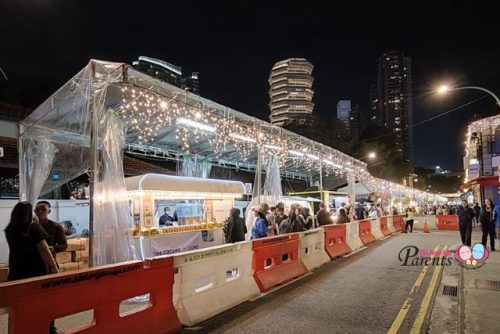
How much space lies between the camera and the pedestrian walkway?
5836mm

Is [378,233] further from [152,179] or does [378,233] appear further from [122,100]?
[122,100]

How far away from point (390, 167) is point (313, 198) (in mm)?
43155

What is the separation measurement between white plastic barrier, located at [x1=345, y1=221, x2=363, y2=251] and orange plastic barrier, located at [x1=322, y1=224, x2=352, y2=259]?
0.50 m

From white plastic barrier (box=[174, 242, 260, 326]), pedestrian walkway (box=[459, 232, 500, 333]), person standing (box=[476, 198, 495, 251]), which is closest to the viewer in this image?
pedestrian walkway (box=[459, 232, 500, 333])

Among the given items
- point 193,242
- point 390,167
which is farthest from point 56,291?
point 390,167

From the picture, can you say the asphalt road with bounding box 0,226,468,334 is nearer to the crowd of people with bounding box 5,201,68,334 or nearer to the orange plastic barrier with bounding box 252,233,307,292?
the orange plastic barrier with bounding box 252,233,307,292

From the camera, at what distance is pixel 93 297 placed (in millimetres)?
4828

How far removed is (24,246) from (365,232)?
15.8 meters

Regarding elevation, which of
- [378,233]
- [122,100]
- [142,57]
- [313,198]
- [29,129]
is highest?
[142,57]

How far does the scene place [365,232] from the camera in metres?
18.6

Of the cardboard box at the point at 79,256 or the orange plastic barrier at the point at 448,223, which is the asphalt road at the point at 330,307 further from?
the orange plastic barrier at the point at 448,223

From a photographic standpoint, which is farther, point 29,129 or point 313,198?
point 313,198

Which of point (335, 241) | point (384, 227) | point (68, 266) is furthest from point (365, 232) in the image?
point (68, 266)

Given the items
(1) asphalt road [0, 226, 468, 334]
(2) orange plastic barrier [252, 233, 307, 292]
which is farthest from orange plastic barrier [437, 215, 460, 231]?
(2) orange plastic barrier [252, 233, 307, 292]
